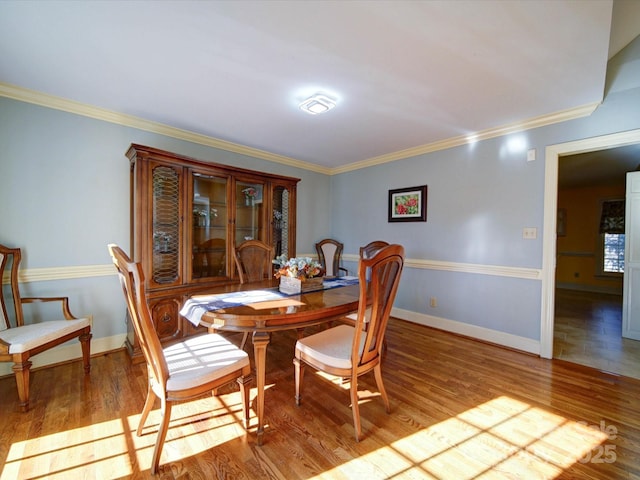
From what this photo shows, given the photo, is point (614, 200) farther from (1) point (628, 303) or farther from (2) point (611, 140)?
(2) point (611, 140)

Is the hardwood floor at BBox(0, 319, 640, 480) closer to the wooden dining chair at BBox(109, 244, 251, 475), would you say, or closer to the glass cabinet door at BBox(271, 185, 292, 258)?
the wooden dining chair at BBox(109, 244, 251, 475)

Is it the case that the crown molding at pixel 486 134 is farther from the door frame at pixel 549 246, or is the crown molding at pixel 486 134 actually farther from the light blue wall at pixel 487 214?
the door frame at pixel 549 246

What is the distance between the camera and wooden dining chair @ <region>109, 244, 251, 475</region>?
1.23 m

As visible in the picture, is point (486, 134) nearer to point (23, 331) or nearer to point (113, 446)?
point (113, 446)

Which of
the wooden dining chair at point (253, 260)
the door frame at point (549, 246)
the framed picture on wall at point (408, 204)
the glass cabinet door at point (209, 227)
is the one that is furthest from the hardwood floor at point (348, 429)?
the framed picture on wall at point (408, 204)

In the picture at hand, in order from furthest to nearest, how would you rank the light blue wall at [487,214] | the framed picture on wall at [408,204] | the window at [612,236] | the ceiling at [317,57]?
the window at [612,236]
the framed picture on wall at [408,204]
the light blue wall at [487,214]
the ceiling at [317,57]

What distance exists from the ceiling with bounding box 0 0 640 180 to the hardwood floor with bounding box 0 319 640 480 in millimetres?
2315

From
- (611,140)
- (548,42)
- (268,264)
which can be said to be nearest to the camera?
(548,42)

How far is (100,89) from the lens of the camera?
2135 mm

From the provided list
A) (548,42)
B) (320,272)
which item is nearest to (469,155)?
(548,42)

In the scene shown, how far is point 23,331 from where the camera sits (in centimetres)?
193

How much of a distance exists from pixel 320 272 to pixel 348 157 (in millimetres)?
2309

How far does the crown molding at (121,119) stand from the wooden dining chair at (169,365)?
1.93 meters

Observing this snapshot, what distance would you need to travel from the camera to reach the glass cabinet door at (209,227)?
280 cm
